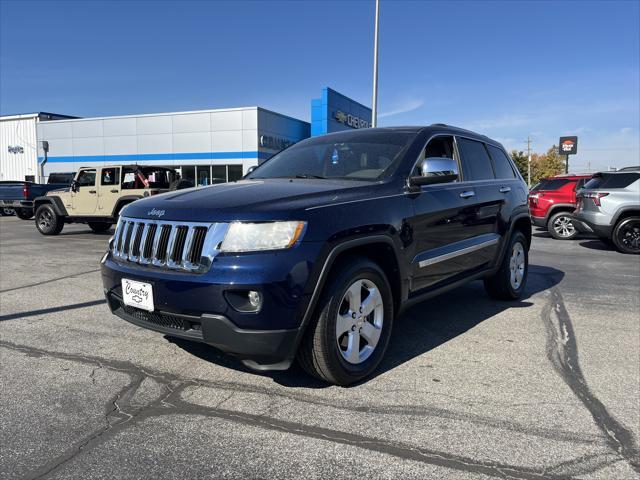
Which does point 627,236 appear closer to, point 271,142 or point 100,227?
point 100,227

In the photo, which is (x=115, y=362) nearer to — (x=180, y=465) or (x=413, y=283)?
(x=180, y=465)

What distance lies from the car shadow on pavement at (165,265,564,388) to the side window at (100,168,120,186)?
9107 millimetres

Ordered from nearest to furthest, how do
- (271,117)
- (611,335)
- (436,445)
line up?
(436,445) → (611,335) → (271,117)

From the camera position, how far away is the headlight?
282 centimetres

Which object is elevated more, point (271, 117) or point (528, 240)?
point (271, 117)

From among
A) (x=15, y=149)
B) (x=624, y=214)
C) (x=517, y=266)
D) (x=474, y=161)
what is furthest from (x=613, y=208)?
(x=15, y=149)

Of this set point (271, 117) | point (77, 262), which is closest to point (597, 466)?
point (77, 262)

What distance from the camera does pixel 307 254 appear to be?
9.36 feet

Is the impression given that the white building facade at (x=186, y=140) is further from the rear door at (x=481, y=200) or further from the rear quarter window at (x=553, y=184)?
the rear door at (x=481, y=200)

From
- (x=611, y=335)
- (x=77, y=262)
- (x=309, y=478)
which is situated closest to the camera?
(x=309, y=478)

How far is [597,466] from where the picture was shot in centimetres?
242

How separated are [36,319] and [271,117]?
25.4 m

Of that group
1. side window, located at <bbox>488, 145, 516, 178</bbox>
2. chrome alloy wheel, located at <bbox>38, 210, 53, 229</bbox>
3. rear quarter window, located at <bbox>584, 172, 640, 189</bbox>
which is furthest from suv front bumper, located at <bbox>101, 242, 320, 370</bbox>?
chrome alloy wheel, located at <bbox>38, 210, 53, 229</bbox>

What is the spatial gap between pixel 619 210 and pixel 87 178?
40.2ft
